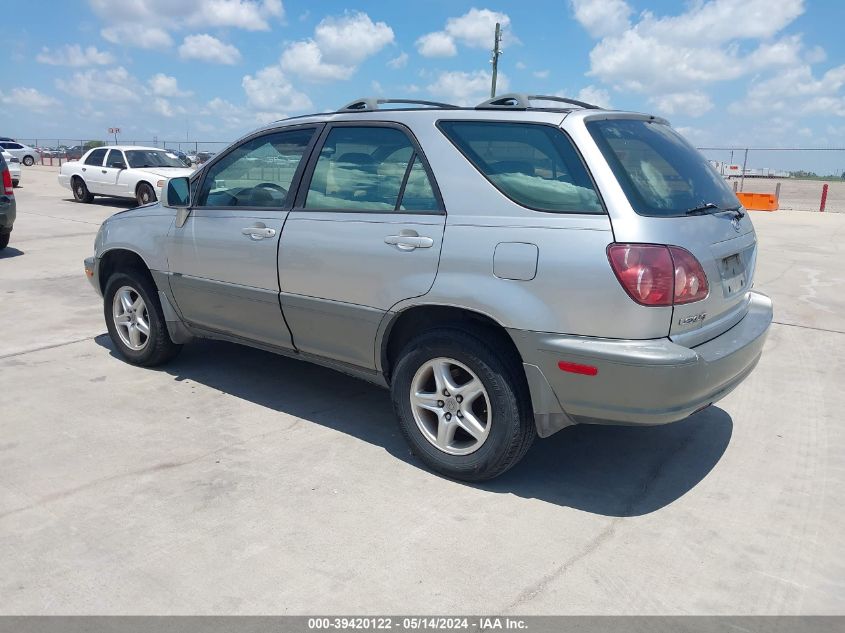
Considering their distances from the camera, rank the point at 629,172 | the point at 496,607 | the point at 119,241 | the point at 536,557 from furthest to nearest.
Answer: the point at 119,241
the point at 629,172
the point at 536,557
the point at 496,607

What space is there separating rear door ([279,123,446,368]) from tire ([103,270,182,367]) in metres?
1.44

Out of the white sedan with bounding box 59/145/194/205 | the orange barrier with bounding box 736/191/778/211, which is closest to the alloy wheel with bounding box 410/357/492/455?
the white sedan with bounding box 59/145/194/205

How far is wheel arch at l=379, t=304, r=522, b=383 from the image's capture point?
3533mm

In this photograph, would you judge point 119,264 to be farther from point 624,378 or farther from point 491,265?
point 624,378

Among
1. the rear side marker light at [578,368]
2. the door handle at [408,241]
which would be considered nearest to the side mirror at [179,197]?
the door handle at [408,241]

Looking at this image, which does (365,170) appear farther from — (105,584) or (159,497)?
(105,584)

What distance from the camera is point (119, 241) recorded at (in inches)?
209

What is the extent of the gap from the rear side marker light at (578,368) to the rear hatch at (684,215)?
14.7 inches

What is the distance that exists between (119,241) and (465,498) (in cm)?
329

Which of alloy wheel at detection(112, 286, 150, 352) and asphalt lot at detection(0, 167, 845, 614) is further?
alloy wheel at detection(112, 286, 150, 352)

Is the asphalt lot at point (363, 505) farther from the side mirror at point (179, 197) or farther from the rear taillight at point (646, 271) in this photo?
the side mirror at point (179, 197)

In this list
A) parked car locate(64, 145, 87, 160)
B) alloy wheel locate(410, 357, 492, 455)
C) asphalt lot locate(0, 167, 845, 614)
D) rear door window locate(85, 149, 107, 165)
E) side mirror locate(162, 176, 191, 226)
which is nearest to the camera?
asphalt lot locate(0, 167, 845, 614)

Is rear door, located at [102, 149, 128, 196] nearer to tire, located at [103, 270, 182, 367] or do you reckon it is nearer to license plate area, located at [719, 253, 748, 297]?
tire, located at [103, 270, 182, 367]

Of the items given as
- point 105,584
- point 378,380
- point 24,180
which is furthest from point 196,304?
point 24,180
